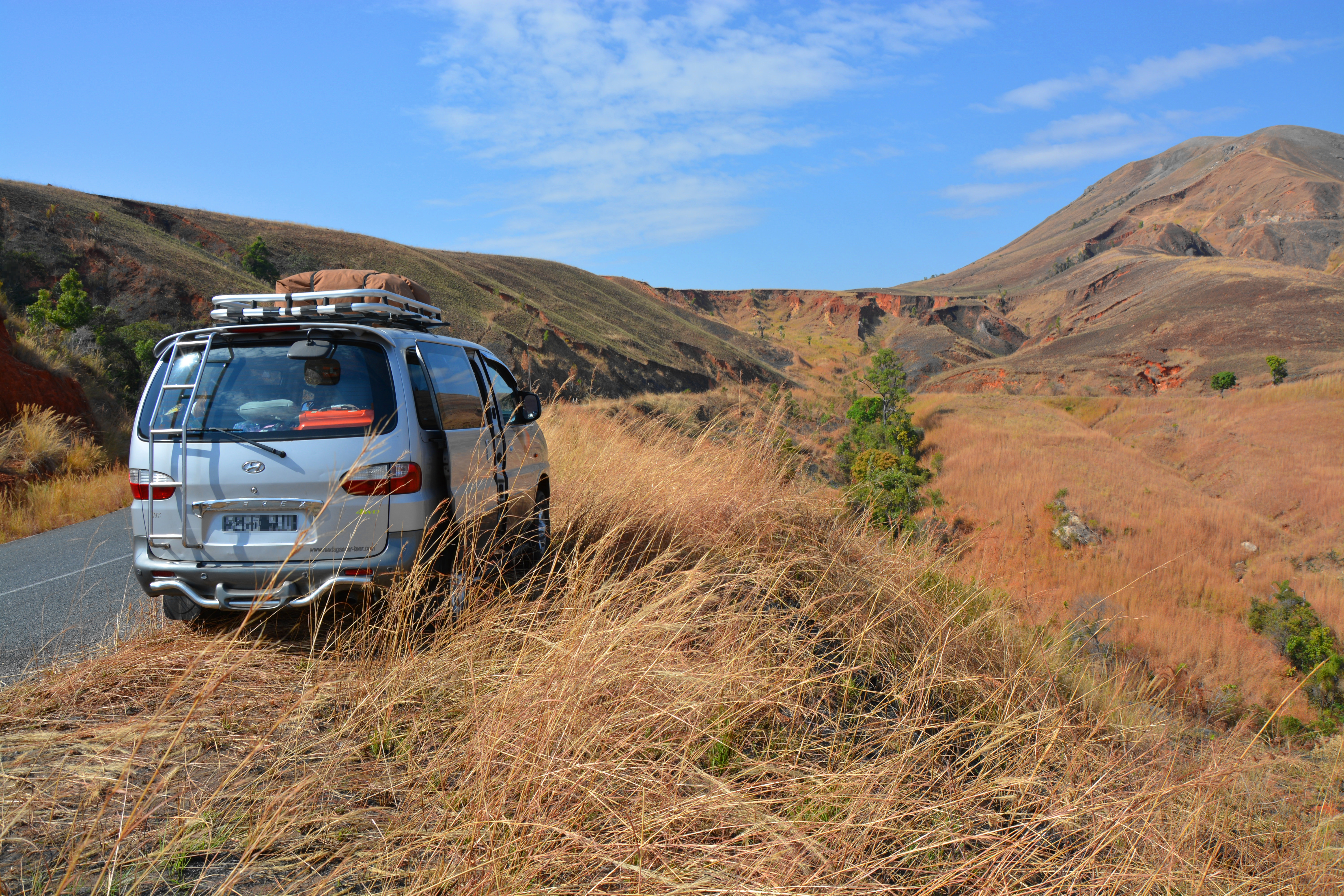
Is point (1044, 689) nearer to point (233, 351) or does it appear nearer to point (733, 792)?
point (733, 792)

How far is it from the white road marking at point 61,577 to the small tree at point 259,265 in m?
41.0

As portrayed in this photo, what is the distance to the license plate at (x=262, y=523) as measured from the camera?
3723 mm

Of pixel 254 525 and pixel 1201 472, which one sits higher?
pixel 254 525

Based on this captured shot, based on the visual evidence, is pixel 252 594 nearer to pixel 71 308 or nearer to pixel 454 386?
pixel 454 386

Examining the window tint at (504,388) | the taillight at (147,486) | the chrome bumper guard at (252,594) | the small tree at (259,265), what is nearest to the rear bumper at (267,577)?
the chrome bumper guard at (252,594)

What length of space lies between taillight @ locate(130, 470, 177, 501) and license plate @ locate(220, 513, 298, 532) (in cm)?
35

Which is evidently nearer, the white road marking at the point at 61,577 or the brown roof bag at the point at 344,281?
the white road marking at the point at 61,577

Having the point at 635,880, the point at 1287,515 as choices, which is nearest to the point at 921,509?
the point at 1287,515

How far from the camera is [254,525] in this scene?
3762 mm

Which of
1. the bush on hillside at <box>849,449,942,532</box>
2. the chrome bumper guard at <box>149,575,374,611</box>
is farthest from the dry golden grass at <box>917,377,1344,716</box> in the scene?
the chrome bumper guard at <box>149,575,374,611</box>

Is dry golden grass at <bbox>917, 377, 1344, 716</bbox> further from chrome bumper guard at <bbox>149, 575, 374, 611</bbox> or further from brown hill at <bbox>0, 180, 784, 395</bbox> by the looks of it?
brown hill at <bbox>0, 180, 784, 395</bbox>

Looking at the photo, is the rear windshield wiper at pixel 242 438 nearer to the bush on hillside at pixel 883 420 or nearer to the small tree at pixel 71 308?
the small tree at pixel 71 308

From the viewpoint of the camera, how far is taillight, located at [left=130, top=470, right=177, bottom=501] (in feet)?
12.6

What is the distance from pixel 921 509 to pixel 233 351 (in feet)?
134
